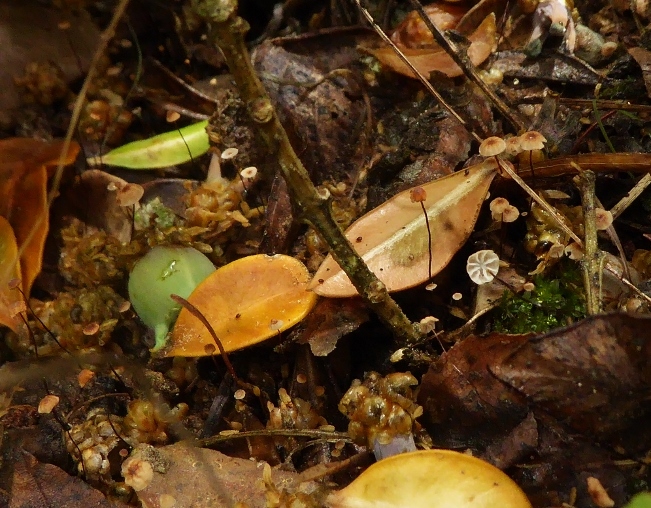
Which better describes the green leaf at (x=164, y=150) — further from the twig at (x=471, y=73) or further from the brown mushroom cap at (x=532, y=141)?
the brown mushroom cap at (x=532, y=141)

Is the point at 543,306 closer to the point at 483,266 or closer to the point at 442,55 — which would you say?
the point at 483,266

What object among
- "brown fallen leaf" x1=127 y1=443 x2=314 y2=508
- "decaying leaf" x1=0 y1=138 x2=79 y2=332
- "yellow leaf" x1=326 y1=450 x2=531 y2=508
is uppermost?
"decaying leaf" x1=0 y1=138 x2=79 y2=332

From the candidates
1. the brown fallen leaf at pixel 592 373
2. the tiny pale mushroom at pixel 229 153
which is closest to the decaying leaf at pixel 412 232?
the brown fallen leaf at pixel 592 373

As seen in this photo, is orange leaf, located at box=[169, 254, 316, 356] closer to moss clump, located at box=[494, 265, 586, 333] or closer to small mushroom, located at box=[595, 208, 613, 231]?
moss clump, located at box=[494, 265, 586, 333]

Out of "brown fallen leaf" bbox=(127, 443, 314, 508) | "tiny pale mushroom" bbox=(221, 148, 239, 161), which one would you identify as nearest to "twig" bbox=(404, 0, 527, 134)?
"tiny pale mushroom" bbox=(221, 148, 239, 161)

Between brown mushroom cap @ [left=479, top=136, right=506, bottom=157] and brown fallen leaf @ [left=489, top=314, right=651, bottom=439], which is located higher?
brown mushroom cap @ [left=479, top=136, right=506, bottom=157]
